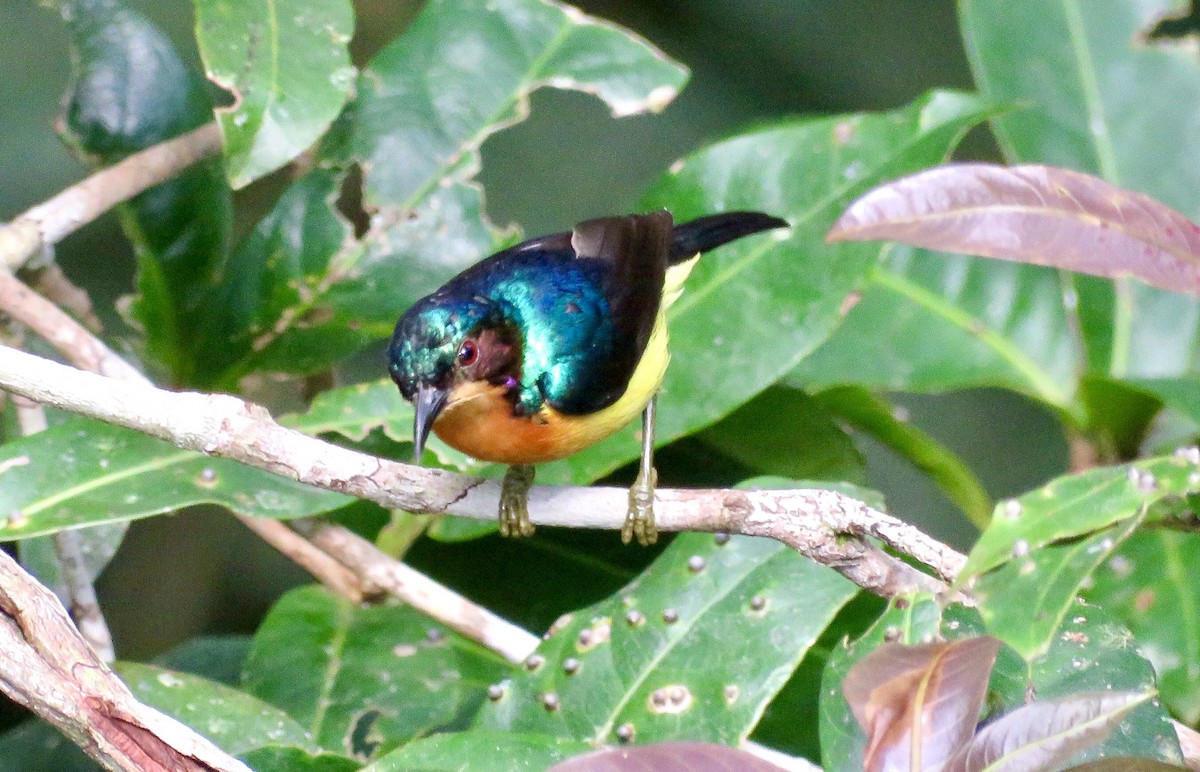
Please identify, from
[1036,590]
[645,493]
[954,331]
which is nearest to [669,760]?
[1036,590]

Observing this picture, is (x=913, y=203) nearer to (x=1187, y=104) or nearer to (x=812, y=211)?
(x=812, y=211)

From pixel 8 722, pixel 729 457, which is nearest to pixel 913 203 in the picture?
pixel 729 457

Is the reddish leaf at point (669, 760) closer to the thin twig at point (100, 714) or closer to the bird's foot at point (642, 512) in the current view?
the thin twig at point (100, 714)

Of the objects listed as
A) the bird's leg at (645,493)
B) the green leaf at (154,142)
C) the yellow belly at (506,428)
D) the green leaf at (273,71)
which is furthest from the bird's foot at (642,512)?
the green leaf at (154,142)

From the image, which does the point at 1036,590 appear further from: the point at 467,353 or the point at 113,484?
the point at 113,484

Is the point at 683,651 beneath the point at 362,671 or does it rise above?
above
